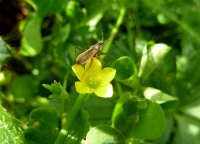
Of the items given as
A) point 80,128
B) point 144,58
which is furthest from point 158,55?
point 80,128

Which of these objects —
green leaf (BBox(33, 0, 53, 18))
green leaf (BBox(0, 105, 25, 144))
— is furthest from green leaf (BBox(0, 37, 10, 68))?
green leaf (BBox(33, 0, 53, 18))

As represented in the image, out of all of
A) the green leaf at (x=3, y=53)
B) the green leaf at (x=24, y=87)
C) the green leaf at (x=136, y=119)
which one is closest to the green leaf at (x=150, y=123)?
the green leaf at (x=136, y=119)

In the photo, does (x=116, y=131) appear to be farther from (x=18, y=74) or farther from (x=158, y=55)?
(x=18, y=74)

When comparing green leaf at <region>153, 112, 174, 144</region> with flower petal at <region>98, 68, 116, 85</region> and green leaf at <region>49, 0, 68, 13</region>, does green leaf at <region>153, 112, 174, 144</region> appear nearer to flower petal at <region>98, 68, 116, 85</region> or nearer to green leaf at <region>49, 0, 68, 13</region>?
flower petal at <region>98, 68, 116, 85</region>

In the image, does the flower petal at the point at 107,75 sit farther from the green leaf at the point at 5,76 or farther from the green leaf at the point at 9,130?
the green leaf at the point at 5,76

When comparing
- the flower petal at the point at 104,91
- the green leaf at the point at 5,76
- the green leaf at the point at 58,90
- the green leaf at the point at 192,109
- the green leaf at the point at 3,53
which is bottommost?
the green leaf at the point at 192,109
